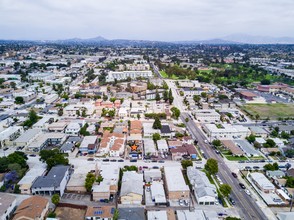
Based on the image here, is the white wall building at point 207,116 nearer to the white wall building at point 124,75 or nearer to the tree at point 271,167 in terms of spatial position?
the tree at point 271,167

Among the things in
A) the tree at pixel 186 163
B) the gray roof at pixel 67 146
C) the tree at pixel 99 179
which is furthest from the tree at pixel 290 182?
the gray roof at pixel 67 146

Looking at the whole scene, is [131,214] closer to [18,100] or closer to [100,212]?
[100,212]

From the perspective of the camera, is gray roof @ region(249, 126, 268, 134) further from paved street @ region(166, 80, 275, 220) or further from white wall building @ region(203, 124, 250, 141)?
paved street @ region(166, 80, 275, 220)

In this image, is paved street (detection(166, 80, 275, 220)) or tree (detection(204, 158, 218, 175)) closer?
paved street (detection(166, 80, 275, 220))

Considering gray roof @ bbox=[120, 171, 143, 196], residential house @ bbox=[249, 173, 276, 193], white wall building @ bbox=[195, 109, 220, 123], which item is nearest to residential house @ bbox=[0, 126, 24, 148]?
gray roof @ bbox=[120, 171, 143, 196]

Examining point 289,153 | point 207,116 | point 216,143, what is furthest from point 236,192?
point 207,116

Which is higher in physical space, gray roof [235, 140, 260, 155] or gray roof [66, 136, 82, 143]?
gray roof [66, 136, 82, 143]
